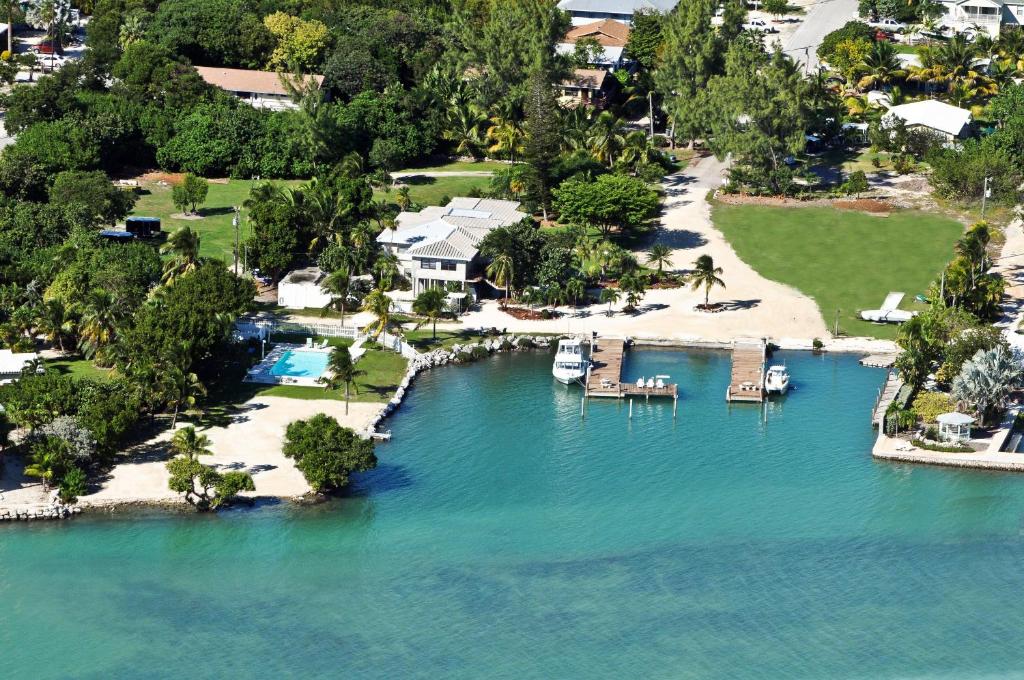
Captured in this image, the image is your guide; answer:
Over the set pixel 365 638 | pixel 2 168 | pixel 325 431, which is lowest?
pixel 365 638

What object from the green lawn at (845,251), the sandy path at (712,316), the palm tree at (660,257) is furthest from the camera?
the palm tree at (660,257)

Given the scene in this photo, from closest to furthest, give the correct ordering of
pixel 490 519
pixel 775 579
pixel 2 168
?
pixel 775 579 < pixel 490 519 < pixel 2 168

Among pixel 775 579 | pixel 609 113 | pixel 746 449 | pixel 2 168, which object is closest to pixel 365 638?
pixel 775 579

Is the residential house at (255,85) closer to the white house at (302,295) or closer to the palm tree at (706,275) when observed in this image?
the white house at (302,295)

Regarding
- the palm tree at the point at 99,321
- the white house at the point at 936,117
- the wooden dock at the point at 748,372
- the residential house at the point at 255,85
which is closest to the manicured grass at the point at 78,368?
the palm tree at the point at 99,321

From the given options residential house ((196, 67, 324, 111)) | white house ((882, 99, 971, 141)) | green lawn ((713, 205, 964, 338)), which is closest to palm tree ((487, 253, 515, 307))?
green lawn ((713, 205, 964, 338))

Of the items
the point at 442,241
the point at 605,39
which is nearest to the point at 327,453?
the point at 442,241

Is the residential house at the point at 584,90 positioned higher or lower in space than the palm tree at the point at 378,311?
higher

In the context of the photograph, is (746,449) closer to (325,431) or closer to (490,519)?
(490,519)
